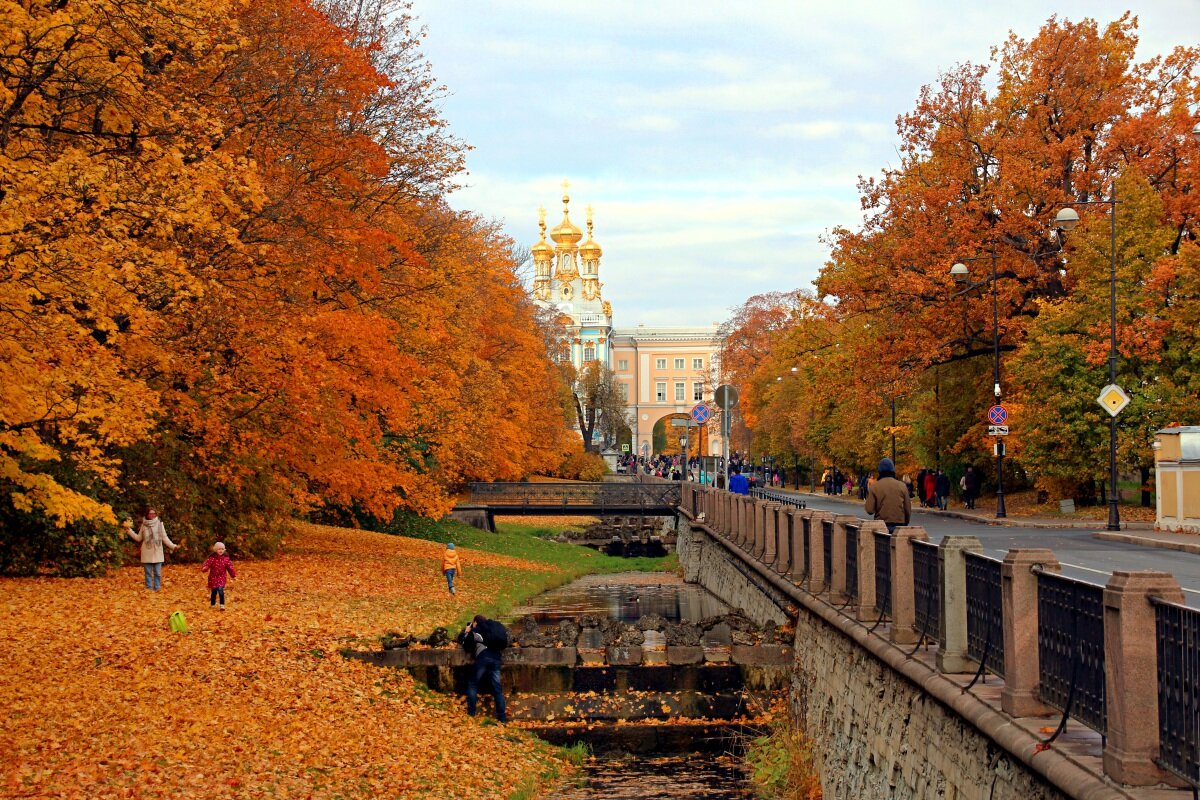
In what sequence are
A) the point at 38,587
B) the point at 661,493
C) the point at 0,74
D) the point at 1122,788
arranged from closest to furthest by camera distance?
the point at 1122,788 < the point at 0,74 < the point at 38,587 < the point at 661,493

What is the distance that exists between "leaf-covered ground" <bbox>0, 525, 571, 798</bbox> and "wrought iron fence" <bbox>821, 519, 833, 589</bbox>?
13.0ft

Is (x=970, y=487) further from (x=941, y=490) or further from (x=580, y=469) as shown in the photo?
(x=580, y=469)

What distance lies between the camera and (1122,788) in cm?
649

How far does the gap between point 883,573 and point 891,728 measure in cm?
220

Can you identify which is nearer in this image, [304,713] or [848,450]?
[304,713]

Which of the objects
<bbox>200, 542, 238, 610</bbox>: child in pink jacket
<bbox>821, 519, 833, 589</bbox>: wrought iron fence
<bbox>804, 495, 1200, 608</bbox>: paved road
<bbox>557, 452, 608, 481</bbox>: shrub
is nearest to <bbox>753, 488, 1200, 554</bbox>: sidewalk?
<bbox>804, 495, 1200, 608</bbox>: paved road

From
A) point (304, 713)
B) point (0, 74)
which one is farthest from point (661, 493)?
point (0, 74)

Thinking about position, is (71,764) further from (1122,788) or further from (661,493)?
(661,493)

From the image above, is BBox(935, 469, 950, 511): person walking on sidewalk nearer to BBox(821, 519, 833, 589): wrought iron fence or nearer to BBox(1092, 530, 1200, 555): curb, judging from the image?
BBox(1092, 530, 1200, 555): curb

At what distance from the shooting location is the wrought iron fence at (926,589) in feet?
35.5

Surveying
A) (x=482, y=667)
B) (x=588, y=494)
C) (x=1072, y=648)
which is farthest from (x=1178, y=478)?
(x=588, y=494)

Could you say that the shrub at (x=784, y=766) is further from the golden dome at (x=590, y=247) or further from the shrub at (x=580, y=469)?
the golden dome at (x=590, y=247)

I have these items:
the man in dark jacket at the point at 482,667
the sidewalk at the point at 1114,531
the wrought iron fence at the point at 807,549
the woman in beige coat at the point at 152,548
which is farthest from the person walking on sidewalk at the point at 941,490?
the woman in beige coat at the point at 152,548

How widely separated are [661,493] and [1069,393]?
64.8 feet
